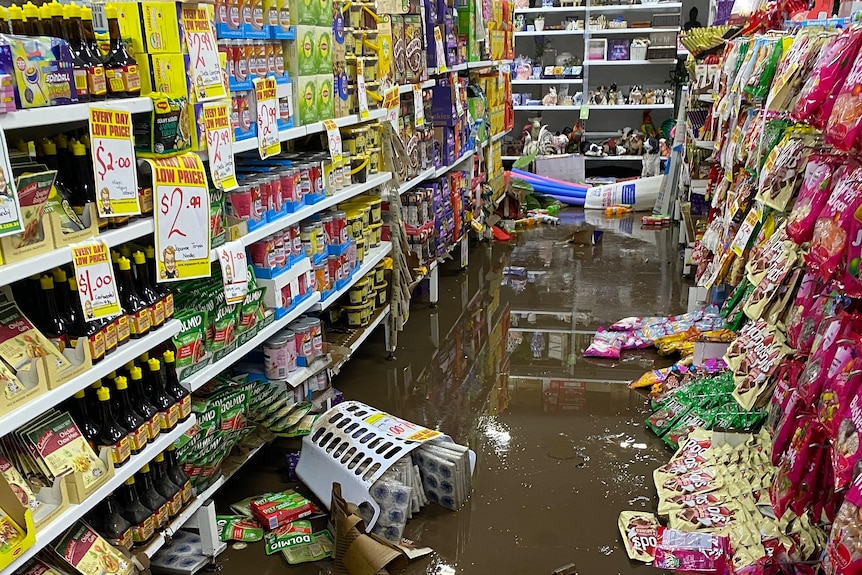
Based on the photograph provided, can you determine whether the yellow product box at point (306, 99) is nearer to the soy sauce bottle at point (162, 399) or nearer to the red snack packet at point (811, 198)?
the soy sauce bottle at point (162, 399)

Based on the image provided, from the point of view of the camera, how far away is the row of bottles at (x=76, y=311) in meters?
2.09

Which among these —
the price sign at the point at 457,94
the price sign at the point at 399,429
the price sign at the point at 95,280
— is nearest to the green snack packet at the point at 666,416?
the price sign at the point at 399,429

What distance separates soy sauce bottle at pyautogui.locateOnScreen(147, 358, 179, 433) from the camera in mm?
2422

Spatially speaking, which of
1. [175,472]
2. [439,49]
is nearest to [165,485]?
[175,472]

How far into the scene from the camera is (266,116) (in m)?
2.99

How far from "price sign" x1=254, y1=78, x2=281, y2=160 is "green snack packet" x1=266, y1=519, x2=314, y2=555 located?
1441mm

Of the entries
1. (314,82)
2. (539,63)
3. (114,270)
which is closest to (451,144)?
(314,82)

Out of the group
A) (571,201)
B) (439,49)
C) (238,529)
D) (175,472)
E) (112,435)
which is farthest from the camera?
(571,201)

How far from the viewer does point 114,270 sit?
2.29m

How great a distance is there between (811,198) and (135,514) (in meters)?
2.23

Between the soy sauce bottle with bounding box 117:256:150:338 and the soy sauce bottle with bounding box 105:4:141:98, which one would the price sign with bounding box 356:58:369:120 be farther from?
the soy sauce bottle with bounding box 117:256:150:338

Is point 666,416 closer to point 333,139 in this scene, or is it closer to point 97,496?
point 333,139

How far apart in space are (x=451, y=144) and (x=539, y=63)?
5.70 meters

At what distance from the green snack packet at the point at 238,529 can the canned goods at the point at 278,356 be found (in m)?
0.60
